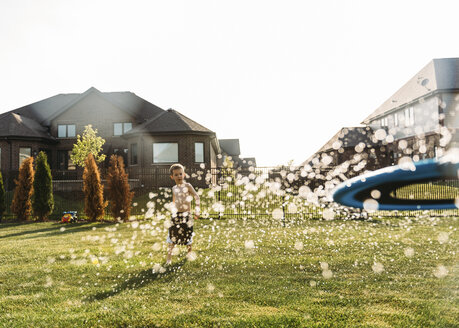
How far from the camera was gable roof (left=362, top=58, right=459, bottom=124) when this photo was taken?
3012 cm

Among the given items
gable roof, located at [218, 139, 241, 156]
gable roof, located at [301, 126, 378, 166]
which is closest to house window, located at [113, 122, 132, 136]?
gable roof, located at [301, 126, 378, 166]

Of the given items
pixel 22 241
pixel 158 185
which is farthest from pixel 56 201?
pixel 22 241

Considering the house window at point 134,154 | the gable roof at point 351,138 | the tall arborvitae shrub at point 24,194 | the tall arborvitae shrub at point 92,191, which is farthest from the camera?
the gable roof at point 351,138

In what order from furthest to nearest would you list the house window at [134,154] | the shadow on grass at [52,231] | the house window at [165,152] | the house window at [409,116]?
the house window at [409,116] → the house window at [134,154] → the house window at [165,152] → the shadow on grass at [52,231]

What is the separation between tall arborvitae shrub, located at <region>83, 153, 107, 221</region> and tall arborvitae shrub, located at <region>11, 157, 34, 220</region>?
3.40m

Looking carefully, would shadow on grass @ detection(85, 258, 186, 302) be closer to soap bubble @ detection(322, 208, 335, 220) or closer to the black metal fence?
the black metal fence

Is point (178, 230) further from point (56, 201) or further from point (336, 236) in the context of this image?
point (56, 201)

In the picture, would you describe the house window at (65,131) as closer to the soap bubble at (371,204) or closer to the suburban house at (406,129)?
the suburban house at (406,129)

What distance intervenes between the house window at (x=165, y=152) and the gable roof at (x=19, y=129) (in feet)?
36.1

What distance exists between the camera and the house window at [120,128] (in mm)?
32281

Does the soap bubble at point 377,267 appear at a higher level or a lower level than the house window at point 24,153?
lower

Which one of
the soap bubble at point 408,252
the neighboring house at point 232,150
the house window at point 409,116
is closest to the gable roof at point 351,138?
the house window at point 409,116

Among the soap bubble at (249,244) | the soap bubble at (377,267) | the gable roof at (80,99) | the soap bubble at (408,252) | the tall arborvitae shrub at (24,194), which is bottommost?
the soap bubble at (408,252)

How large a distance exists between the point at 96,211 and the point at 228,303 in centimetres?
1211
